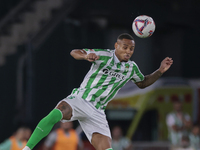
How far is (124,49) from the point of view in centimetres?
606

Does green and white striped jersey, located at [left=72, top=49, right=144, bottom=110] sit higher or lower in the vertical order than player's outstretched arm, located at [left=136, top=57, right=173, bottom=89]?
higher

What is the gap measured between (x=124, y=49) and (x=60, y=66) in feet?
26.8

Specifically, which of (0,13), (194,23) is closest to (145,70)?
(194,23)

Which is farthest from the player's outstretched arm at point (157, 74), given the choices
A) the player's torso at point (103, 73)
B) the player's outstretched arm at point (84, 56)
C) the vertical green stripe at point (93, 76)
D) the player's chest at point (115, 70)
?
the player's outstretched arm at point (84, 56)

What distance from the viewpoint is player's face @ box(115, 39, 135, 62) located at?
6.04m

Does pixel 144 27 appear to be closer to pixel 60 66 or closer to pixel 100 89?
pixel 100 89

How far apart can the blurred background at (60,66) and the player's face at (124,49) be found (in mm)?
6161

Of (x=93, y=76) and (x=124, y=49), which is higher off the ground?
(x=124, y=49)

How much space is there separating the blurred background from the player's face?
616 cm

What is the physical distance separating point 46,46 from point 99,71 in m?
7.96

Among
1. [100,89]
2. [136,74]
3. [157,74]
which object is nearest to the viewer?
[100,89]

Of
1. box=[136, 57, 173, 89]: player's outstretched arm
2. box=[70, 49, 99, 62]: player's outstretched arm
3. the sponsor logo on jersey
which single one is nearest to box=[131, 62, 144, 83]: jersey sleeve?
box=[136, 57, 173, 89]: player's outstretched arm

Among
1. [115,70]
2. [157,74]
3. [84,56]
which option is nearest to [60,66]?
[157,74]

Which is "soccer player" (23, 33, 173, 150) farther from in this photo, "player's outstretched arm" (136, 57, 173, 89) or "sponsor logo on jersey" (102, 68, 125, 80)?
"player's outstretched arm" (136, 57, 173, 89)
